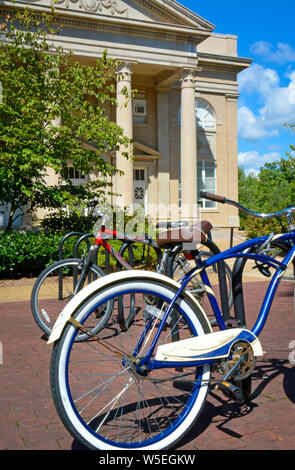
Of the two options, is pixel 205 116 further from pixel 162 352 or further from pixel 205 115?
pixel 162 352

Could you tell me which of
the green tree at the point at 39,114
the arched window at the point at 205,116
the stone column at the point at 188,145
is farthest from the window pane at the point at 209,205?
the green tree at the point at 39,114

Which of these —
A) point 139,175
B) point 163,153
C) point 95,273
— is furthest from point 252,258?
point 139,175

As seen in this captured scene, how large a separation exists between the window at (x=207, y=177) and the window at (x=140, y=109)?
4585 mm

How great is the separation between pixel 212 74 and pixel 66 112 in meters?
18.0

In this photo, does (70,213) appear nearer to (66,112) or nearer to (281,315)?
(66,112)

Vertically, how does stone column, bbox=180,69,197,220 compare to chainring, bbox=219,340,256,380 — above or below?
above

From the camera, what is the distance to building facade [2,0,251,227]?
A: 2306cm

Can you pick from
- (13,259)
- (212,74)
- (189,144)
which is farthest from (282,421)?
(212,74)

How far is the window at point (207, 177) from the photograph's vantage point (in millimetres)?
30047

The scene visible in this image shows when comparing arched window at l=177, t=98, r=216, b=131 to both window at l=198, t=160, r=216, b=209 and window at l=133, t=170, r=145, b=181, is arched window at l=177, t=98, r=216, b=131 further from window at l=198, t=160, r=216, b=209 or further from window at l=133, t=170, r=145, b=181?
window at l=133, t=170, r=145, b=181

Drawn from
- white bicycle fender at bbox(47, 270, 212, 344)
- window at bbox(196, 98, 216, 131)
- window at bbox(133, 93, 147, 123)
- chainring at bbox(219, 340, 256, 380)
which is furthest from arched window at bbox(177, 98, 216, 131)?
white bicycle fender at bbox(47, 270, 212, 344)

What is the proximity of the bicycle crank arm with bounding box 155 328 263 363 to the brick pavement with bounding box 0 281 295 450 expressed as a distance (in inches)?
21.8

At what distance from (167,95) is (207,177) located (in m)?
5.67

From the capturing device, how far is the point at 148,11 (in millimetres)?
24406
